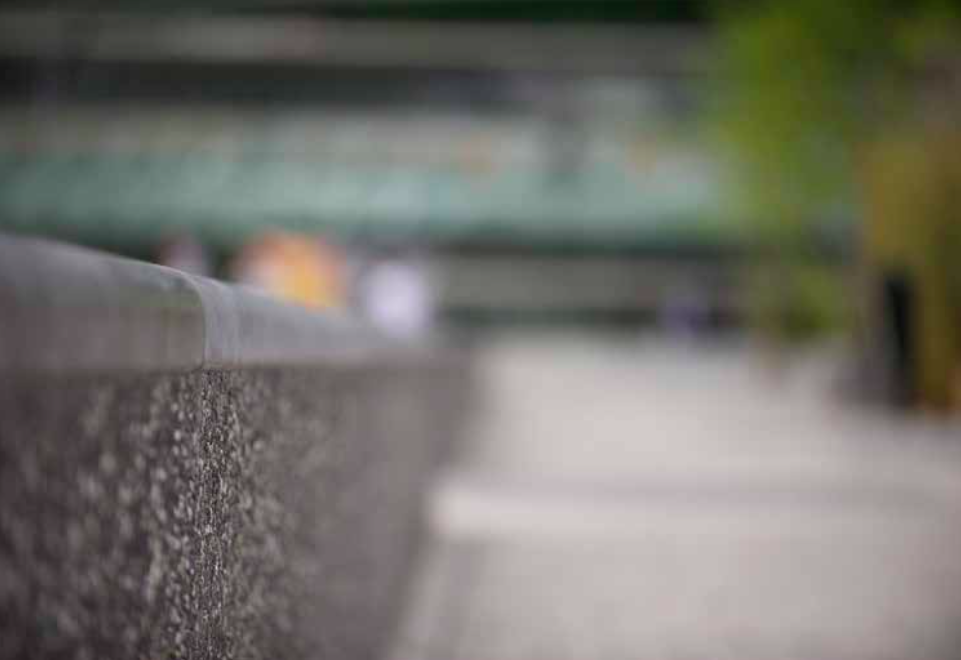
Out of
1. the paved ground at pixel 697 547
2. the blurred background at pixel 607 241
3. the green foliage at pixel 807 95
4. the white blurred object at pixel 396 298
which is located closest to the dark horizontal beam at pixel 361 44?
the blurred background at pixel 607 241

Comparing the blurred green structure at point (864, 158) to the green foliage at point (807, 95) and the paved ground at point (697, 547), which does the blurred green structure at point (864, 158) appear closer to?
the green foliage at point (807, 95)

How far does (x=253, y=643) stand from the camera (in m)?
1.72

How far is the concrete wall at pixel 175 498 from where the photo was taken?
91 cm

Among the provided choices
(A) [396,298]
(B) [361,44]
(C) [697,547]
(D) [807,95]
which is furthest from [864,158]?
(B) [361,44]

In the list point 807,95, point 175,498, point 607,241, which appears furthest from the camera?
point 607,241

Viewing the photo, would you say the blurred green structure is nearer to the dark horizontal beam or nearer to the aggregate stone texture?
the aggregate stone texture

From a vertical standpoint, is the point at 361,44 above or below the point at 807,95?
above

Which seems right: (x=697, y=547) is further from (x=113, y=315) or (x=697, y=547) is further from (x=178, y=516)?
(x=113, y=315)

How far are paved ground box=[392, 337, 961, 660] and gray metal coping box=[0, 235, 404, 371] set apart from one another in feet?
6.79

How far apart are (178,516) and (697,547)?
4116 mm

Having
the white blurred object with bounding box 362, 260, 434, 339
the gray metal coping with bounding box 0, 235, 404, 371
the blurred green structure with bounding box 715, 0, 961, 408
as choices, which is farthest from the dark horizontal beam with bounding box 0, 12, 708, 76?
the gray metal coping with bounding box 0, 235, 404, 371

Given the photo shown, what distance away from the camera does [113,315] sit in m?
1.07

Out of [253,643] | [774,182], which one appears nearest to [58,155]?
[774,182]

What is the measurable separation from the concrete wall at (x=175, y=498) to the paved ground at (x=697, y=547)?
124cm
